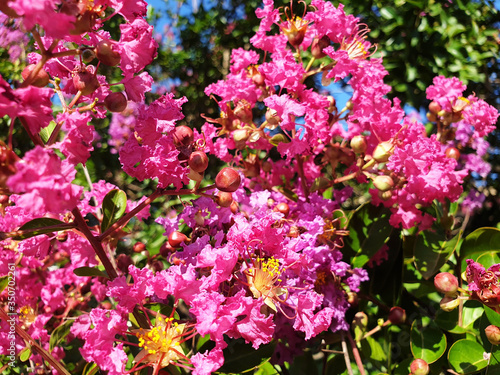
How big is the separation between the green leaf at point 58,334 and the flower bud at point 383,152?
99 cm

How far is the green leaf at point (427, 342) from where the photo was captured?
3.71 feet

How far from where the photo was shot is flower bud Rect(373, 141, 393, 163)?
3.83 feet

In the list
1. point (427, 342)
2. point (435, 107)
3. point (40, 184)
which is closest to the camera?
point (40, 184)

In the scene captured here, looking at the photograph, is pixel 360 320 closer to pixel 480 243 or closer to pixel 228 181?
pixel 480 243

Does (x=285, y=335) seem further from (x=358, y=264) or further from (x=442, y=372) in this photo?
(x=442, y=372)

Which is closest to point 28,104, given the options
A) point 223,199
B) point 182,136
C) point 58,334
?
point 182,136

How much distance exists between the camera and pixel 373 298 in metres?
1.31

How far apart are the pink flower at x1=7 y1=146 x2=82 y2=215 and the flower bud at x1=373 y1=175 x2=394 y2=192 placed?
82 cm

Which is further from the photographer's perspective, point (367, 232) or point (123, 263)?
point (367, 232)

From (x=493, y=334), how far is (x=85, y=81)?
1054 mm

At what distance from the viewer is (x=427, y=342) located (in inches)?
45.7

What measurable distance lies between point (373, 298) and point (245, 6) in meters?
2.07

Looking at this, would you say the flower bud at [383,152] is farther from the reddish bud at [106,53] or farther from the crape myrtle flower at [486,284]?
the reddish bud at [106,53]

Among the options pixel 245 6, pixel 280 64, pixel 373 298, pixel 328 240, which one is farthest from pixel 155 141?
pixel 245 6
